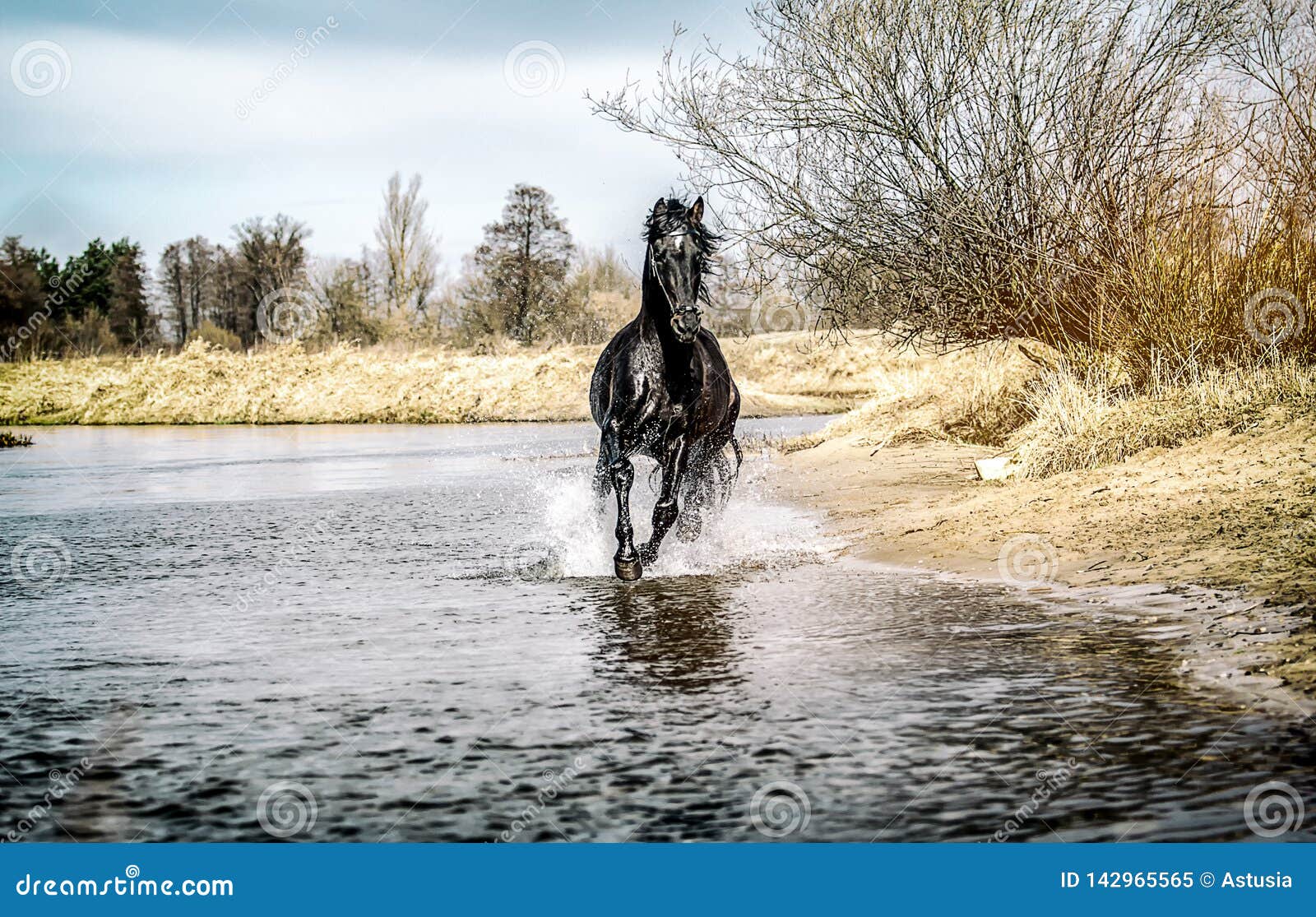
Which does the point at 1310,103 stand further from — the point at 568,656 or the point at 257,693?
the point at 257,693

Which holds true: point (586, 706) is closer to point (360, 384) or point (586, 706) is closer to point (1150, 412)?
point (1150, 412)

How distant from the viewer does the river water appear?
3.90 metres

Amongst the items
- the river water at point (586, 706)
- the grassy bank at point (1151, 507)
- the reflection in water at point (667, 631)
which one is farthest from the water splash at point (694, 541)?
the reflection in water at point (667, 631)

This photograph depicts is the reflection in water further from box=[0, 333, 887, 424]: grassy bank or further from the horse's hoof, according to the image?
box=[0, 333, 887, 424]: grassy bank

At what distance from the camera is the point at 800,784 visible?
13.6ft

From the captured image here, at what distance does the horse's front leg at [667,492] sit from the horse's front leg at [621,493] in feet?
0.56

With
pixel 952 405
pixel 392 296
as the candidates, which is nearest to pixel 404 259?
pixel 392 296

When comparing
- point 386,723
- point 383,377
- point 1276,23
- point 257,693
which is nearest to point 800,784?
point 386,723

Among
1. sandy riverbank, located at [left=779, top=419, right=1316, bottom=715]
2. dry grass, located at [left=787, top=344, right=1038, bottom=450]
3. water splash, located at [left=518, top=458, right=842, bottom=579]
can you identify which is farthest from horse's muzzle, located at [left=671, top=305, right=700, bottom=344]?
dry grass, located at [left=787, top=344, right=1038, bottom=450]

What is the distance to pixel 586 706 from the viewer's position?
5.25 meters

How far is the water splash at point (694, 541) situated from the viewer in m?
9.34

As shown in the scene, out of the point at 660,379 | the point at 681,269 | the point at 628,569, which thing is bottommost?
the point at 628,569

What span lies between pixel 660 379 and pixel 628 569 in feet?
4.45

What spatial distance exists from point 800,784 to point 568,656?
2.27 metres
